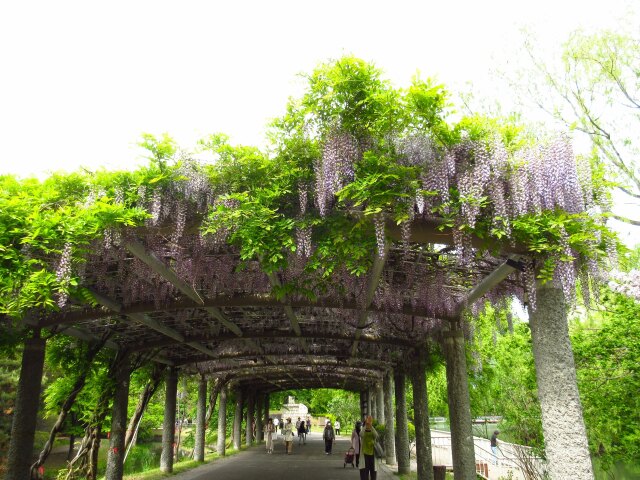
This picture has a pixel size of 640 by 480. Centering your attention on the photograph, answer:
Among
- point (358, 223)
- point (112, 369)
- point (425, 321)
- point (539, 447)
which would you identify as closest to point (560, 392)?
point (358, 223)

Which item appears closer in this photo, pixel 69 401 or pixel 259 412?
pixel 69 401

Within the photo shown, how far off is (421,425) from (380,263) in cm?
530

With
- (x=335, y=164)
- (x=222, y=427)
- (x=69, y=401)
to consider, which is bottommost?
(x=222, y=427)

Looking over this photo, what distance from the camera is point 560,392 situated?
358 centimetres

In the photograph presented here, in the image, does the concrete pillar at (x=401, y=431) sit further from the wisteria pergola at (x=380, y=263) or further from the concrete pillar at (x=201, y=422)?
the concrete pillar at (x=201, y=422)

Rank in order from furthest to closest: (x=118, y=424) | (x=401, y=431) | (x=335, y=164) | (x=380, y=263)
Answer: (x=401, y=431), (x=118, y=424), (x=380, y=263), (x=335, y=164)

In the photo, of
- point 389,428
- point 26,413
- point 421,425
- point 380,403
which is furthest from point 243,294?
point 380,403

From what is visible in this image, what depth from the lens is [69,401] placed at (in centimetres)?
741

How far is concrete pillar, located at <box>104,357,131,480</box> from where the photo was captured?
27.2 feet

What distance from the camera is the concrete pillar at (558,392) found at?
3457 mm

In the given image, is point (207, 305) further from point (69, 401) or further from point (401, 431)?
point (401, 431)

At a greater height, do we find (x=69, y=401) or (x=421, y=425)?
(x=69, y=401)

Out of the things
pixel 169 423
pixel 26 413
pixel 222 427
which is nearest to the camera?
pixel 26 413

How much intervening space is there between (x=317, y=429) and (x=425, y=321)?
45.2 metres
